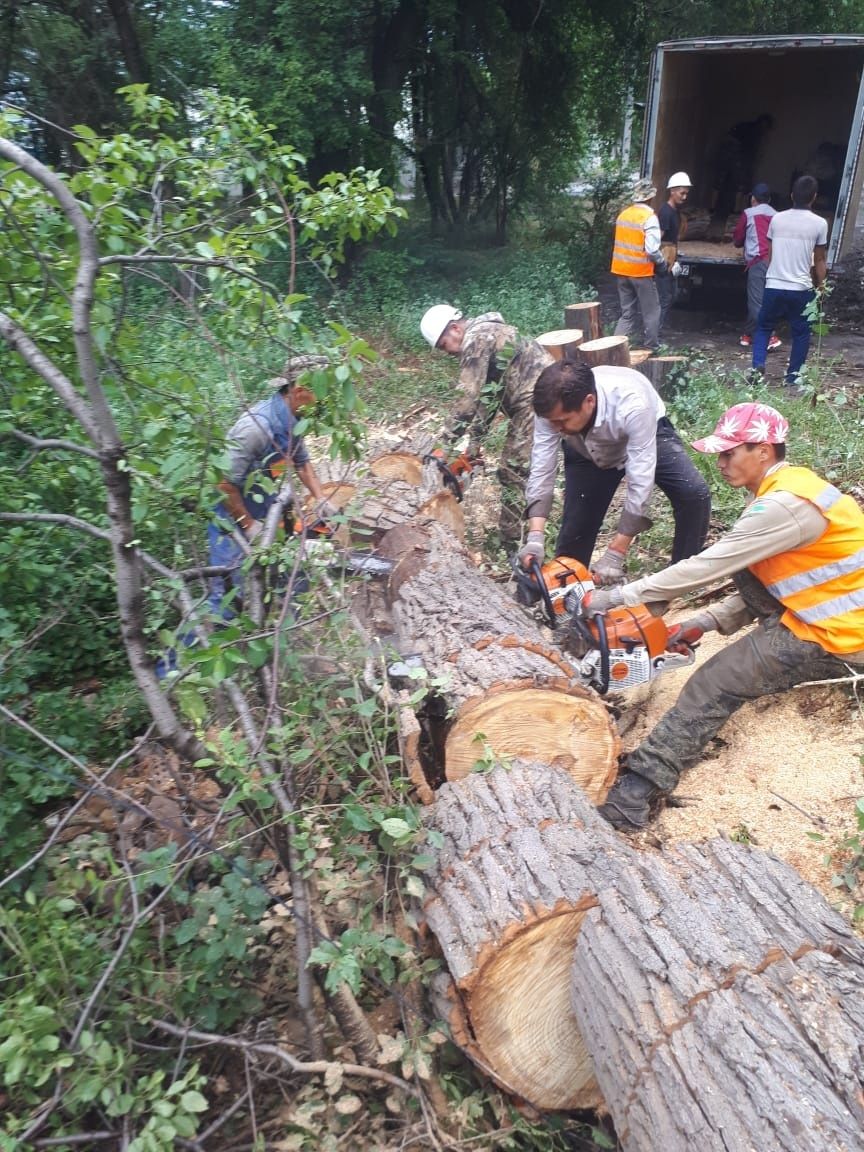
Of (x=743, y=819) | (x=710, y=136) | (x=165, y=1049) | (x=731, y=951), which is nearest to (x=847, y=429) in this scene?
(x=743, y=819)

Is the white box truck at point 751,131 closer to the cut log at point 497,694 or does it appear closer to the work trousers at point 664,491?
the work trousers at point 664,491

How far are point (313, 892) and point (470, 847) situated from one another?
49 centimetres

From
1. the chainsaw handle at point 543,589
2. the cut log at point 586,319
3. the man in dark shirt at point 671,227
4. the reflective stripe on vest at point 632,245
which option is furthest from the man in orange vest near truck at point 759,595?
the man in dark shirt at point 671,227

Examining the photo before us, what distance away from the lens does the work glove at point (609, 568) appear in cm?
411

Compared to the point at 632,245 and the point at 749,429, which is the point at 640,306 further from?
the point at 749,429

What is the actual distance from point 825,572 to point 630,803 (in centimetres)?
116

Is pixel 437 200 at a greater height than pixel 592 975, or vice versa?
pixel 437 200

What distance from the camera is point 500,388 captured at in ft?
17.7

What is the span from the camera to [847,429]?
20.1 feet

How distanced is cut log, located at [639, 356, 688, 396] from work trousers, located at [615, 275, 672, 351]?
1.91 meters

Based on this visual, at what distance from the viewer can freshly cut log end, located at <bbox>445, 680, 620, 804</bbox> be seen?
3080mm

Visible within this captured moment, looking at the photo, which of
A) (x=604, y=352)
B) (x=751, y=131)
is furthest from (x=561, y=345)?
(x=751, y=131)

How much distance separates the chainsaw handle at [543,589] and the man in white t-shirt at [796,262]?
534 centimetres

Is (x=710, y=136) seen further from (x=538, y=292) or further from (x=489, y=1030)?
(x=489, y=1030)
